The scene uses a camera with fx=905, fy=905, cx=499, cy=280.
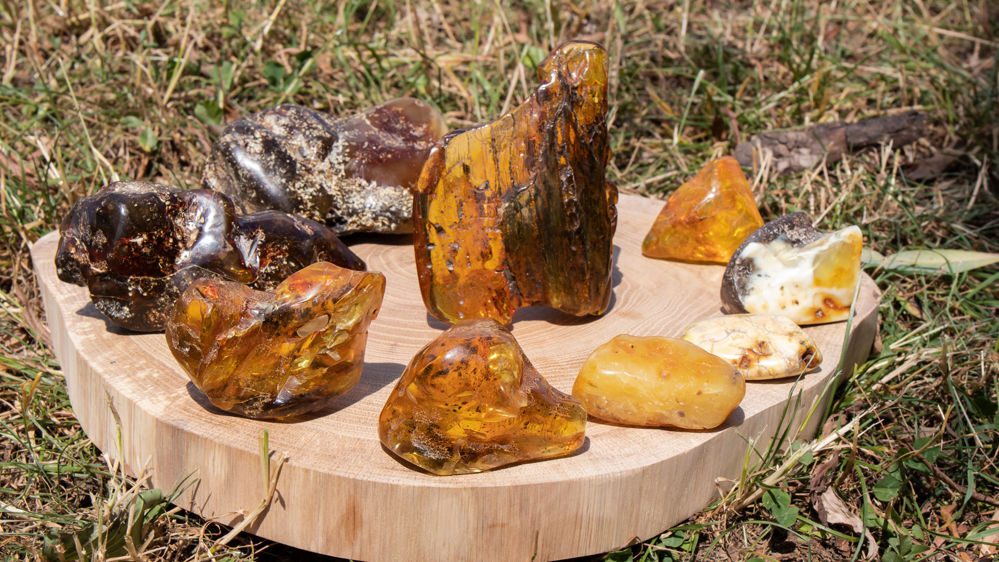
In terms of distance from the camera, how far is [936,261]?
321 cm

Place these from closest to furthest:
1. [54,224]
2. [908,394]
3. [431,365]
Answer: [431,365] < [908,394] < [54,224]

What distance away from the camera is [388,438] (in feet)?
6.18

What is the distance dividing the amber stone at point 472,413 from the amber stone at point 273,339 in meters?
0.20

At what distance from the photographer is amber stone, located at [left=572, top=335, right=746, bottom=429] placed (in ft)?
6.44

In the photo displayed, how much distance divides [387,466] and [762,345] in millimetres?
951

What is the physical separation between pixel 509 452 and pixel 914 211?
7.91ft

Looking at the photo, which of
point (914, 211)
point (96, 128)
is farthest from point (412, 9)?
point (914, 211)

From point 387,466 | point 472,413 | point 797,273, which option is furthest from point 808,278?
point 387,466

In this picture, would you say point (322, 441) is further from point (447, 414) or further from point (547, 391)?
point (547, 391)

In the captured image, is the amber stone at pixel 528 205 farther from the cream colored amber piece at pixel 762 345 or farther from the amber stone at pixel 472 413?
the amber stone at pixel 472 413

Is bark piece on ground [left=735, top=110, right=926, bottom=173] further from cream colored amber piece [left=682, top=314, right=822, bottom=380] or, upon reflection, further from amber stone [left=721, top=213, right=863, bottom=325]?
cream colored amber piece [left=682, top=314, right=822, bottom=380]

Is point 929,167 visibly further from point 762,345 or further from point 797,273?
point 762,345

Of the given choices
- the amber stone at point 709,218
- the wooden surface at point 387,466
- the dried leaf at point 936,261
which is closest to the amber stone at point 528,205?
the wooden surface at point 387,466

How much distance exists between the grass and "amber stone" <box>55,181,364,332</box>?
0.43 meters
